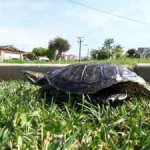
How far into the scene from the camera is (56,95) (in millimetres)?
4387

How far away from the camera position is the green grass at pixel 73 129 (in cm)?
236

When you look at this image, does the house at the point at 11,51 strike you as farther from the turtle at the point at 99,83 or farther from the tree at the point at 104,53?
the turtle at the point at 99,83

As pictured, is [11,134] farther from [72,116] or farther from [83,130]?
[72,116]

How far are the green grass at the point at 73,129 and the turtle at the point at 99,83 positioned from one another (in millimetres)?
380

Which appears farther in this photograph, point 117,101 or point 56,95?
point 56,95

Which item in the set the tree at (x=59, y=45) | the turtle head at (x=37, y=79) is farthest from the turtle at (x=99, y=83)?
the tree at (x=59, y=45)

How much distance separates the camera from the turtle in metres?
4.04

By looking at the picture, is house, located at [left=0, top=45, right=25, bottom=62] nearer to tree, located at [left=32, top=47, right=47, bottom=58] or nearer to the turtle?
tree, located at [left=32, top=47, right=47, bottom=58]

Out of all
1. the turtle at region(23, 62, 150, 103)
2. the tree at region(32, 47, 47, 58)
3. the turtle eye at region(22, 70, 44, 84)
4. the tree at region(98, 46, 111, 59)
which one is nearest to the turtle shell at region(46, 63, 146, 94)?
the turtle at region(23, 62, 150, 103)

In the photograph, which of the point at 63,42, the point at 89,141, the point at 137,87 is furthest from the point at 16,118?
the point at 63,42

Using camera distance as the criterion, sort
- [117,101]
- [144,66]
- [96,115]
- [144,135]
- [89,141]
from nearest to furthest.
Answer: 1. [89,141]
2. [144,135]
3. [96,115]
4. [117,101]
5. [144,66]

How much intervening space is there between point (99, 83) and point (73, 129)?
126cm

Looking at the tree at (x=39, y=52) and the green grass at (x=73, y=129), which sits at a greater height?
the green grass at (x=73, y=129)

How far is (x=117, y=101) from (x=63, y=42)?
211 ft
